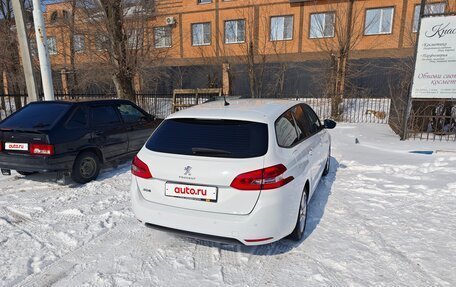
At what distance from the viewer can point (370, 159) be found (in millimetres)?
6359

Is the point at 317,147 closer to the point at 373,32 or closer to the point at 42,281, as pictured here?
the point at 42,281

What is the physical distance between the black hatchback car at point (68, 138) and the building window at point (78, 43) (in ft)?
24.0

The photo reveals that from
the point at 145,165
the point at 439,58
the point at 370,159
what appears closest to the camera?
the point at 145,165

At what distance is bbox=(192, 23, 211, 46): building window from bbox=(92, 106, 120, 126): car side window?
20.8 meters

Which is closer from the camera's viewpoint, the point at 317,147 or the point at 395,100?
the point at 317,147

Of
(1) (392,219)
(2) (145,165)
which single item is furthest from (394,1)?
(2) (145,165)

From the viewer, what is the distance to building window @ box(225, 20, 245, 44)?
23.6 meters

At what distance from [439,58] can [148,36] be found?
32.2ft

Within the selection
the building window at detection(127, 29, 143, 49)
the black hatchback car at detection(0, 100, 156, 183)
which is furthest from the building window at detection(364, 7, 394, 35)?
the black hatchback car at detection(0, 100, 156, 183)

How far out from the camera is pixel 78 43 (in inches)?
496

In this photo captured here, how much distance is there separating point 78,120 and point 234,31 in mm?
21136

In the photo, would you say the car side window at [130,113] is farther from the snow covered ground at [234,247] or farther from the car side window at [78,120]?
the snow covered ground at [234,247]

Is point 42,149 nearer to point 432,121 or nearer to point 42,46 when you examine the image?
point 42,46

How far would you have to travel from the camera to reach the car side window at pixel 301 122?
3.73 m
